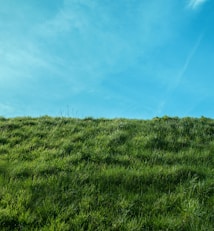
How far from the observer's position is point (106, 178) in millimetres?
7410

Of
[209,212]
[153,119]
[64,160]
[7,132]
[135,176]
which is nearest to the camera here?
[209,212]

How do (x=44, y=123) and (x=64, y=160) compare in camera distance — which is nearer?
(x=64, y=160)

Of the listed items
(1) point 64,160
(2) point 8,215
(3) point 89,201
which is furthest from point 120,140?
(2) point 8,215

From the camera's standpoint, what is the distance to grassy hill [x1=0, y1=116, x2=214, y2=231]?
5.70 m

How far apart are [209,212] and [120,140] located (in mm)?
5054

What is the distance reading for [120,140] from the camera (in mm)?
10898

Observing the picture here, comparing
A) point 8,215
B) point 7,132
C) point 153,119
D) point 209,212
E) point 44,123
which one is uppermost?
point 153,119

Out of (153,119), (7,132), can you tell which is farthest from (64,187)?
(153,119)

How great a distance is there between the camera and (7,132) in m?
12.1

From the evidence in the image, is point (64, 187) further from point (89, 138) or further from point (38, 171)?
point (89, 138)

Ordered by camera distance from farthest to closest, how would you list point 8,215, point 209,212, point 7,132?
point 7,132 < point 209,212 < point 8,215

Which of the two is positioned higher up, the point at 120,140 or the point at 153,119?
the point at 153,119

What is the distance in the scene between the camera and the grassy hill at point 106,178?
570 cm

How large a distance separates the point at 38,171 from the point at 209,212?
160 inches
